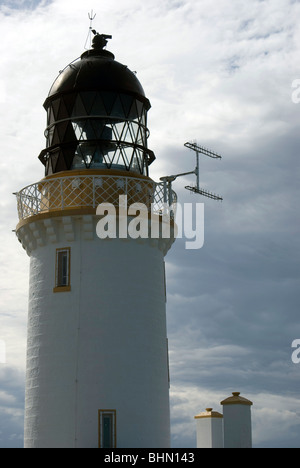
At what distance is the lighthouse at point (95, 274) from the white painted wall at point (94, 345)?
0.03 metres

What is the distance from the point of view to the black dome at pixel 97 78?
88.5 ft

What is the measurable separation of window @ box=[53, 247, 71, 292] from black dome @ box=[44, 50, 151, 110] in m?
5.35

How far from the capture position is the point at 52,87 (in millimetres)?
27922

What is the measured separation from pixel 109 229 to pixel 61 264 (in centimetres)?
189

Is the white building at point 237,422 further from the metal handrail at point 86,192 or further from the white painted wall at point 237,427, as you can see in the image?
the metal handrail at point 86,192

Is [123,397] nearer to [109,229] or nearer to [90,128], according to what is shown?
[109,229]

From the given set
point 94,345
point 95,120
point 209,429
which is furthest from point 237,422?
Answer: point 95,120

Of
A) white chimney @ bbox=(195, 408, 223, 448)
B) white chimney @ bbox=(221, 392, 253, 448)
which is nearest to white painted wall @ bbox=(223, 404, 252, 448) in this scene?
white chimney @ bbox=(221, 392, 253, 448)

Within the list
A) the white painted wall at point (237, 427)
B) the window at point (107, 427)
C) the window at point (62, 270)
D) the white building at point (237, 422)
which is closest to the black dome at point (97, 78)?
the window at point (62, 270)

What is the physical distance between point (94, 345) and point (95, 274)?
2199 millimetres

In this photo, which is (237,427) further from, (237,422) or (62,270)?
(62,270)

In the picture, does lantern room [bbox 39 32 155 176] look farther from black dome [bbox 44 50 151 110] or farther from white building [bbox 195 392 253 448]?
white building [bbox 195 392 253 448]
